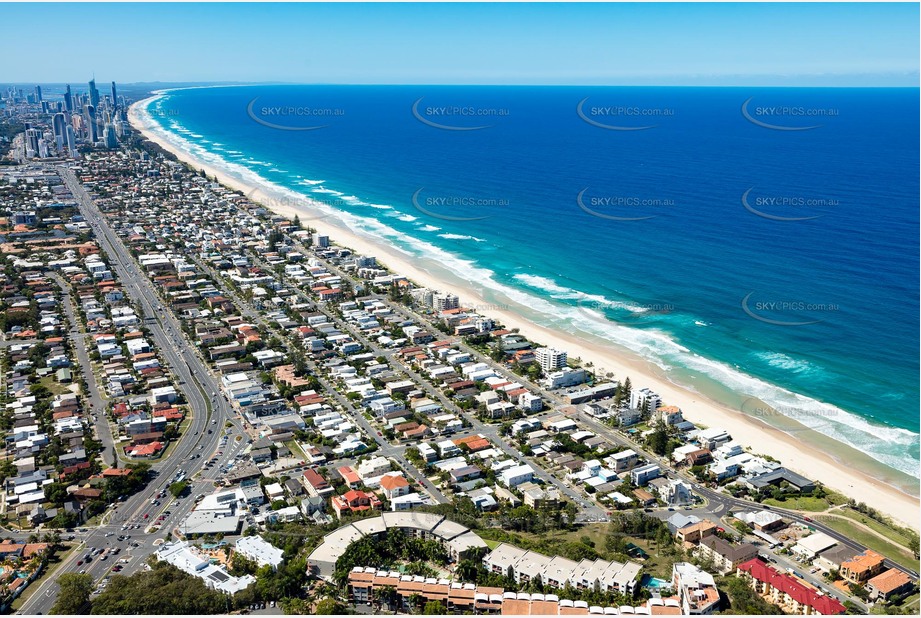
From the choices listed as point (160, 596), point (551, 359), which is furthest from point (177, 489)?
point (551, 359)

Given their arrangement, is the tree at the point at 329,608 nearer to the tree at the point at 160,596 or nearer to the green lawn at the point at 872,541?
the tree at the point at 160,596

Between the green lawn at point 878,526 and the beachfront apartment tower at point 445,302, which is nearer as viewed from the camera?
the green lawn at point 878,526

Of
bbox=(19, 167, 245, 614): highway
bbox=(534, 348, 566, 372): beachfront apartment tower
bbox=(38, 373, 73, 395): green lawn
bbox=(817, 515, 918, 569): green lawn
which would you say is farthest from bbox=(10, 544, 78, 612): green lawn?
bbox=(817, 515, 918, 569): green lawn

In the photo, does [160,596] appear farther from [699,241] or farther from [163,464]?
[699,241]

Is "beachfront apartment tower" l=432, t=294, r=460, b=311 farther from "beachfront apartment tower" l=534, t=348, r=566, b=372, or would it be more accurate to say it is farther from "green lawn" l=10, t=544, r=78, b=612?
"green lawn" l=10, t=544, r=78, b=612

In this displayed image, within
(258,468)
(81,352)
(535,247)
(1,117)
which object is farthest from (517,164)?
(1,117)

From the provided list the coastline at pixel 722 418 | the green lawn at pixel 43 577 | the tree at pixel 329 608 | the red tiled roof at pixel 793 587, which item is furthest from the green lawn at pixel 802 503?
the green lawn at pixel 43 577

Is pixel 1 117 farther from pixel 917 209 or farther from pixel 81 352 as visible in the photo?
pixel 917 209
